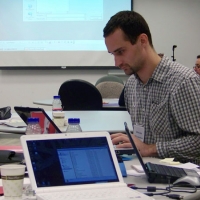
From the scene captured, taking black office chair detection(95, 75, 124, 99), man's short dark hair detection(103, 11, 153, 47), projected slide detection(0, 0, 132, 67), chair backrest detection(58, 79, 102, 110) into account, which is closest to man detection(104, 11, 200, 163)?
man's short dark hair detection(103, 11, 153, 47)

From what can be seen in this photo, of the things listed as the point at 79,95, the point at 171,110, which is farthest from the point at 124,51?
the point at 79,95

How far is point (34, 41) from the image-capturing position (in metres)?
6.77

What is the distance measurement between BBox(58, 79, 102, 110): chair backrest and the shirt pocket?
2004mm

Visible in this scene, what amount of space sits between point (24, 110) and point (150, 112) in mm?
732

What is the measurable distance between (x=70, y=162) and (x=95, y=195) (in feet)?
0.49

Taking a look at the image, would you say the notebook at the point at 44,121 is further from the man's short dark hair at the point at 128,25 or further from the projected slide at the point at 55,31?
the projected slide at the point at 55,31

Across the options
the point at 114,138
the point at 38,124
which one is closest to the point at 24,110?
the point at 38,124

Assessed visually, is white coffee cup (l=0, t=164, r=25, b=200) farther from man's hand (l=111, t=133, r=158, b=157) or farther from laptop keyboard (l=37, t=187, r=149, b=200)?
man's hand (l=111, t=133, r=158, b=157)

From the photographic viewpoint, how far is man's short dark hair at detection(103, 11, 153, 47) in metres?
2.30

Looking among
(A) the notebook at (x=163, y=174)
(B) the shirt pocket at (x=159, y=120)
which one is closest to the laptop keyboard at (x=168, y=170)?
(A) the notebook at (x=163, y=174)

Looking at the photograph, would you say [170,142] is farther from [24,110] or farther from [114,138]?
[24,110]

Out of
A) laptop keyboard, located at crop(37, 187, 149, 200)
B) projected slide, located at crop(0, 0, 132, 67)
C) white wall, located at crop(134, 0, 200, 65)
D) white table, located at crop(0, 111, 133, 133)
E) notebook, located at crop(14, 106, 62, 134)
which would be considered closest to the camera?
laptop keyboard, located at crop(37, 187, 149, 200)

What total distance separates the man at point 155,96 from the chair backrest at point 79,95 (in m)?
1.87

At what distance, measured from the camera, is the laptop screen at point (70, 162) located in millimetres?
1398
